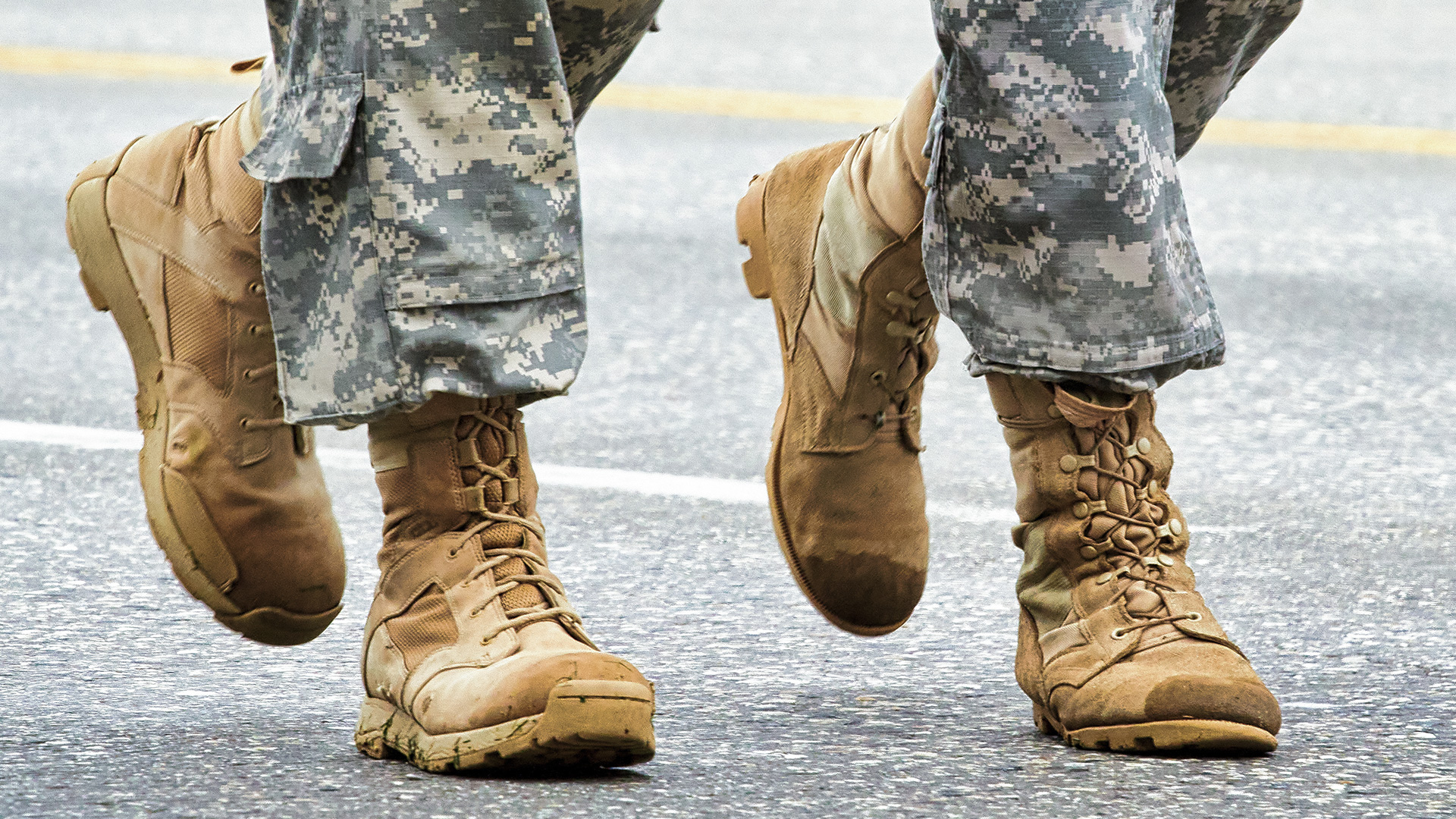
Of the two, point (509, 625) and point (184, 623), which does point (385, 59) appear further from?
point (184, 623)

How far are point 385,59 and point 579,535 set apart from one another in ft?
3.75

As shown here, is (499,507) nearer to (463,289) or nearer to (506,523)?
(506,523)

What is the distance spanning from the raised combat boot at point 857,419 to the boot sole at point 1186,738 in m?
0.41

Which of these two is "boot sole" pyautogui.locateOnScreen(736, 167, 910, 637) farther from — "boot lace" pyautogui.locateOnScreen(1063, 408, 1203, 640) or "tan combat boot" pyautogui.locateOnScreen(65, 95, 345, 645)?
"tan combat boot" pyautogui.locateOnScreen(65, 95, 345, 645)

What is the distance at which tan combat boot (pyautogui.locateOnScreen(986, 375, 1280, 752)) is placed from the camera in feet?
5.92

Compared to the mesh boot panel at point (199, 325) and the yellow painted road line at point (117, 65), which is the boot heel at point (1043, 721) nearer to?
the mesh boot panel at point (199, 325)

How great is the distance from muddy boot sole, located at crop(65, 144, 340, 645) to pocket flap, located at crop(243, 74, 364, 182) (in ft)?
1.43

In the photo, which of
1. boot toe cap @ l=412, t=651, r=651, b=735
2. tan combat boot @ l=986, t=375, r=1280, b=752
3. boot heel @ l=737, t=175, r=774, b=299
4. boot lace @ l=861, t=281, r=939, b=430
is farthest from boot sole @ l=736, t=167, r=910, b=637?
boot toe cap @ l=412, t=651, r=651, b=735

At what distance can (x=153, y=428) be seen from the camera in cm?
219

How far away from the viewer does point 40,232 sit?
207 inches

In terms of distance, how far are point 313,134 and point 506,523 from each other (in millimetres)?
402

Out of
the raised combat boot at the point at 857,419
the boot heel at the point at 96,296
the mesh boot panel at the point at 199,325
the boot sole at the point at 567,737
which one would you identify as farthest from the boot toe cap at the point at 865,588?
the boot heel at the point at 96,296

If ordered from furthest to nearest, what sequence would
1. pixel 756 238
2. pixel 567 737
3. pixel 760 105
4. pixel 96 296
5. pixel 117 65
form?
1. pixel 117 65
2. pixel 760 105
3. pixel 756 238
4. pixel 96 296
5. pixel 567 737

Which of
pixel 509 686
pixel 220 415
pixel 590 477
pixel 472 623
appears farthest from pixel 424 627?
pixel 590 477
